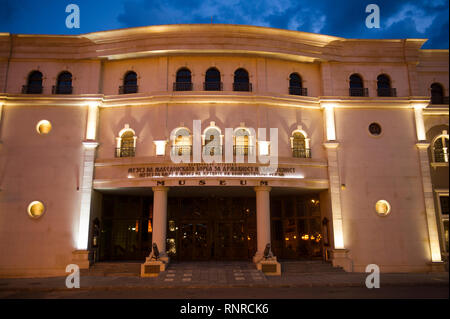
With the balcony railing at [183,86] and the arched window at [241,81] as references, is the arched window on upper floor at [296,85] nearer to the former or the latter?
the arched window at [241,81]

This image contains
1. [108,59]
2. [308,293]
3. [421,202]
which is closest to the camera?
[308,293]

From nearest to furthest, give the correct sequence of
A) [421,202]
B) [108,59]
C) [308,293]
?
[308,293] → [421,202] → [108,59]

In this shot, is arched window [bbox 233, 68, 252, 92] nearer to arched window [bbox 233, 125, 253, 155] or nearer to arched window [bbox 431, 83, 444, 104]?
arched window [bbox 233, 125, 253, 155]

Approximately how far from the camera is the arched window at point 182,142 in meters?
20.8

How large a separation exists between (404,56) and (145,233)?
21.0 meters

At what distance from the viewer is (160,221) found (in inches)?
779

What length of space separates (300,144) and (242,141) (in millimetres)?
3763

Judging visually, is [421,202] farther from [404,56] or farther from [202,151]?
[202,151]

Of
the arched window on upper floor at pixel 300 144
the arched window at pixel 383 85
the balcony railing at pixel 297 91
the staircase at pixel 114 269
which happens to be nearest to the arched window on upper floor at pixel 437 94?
the arched window at pixel 383 85

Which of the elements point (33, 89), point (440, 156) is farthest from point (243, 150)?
point (33, 89)

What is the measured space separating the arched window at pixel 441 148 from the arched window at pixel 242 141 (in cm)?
1212

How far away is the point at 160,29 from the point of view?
21750 mm

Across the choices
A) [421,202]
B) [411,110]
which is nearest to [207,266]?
[421,202]

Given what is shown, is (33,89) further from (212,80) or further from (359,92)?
(359,92)
